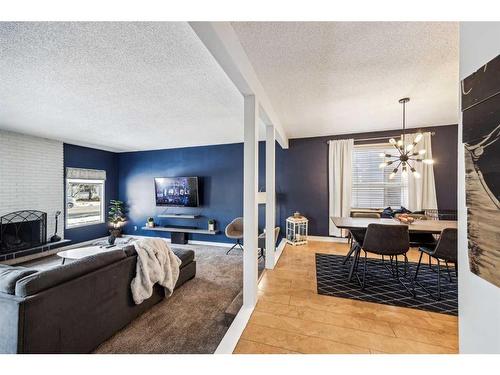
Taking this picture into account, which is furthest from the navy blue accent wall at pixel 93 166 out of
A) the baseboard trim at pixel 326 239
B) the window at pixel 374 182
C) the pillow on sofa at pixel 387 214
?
the pillow on sofa at pixel 387 214

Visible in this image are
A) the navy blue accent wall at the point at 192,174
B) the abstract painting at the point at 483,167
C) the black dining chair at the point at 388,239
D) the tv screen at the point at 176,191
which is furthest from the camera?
the tv screen at the point at 176,191

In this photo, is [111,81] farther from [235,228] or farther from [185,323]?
[235,228]

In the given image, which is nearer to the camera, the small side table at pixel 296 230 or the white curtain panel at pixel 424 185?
the white curtain panel at pixel 424 185

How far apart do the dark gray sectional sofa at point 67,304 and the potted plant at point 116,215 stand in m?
4.19

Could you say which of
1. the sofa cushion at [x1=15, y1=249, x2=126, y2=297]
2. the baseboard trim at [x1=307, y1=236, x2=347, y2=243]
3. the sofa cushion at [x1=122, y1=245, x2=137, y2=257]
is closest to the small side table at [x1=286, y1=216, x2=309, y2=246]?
the baseboard trim at [x1=307, y1=236, x2=347, y2=243]

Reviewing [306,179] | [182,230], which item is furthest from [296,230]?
[182,230]

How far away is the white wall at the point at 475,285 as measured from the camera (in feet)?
2.32

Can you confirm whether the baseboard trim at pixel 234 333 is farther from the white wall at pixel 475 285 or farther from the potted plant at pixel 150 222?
the potted plant at pixel 150 222

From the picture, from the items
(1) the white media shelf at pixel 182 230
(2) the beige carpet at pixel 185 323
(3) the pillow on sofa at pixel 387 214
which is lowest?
(2) the beige carpet at pixel 185 323

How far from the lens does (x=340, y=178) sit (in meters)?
4.32

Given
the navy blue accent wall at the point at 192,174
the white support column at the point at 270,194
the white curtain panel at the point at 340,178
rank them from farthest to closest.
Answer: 1. the navy blue accent wall at the point at 192,174
2. the white curtain panel at the point at 340,178
3. the white support column at the point at 270,194

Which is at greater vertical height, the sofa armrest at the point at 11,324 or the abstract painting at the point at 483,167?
the abstract painting at the point at 483,167

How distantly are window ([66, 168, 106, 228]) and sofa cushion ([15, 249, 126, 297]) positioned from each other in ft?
13.8
